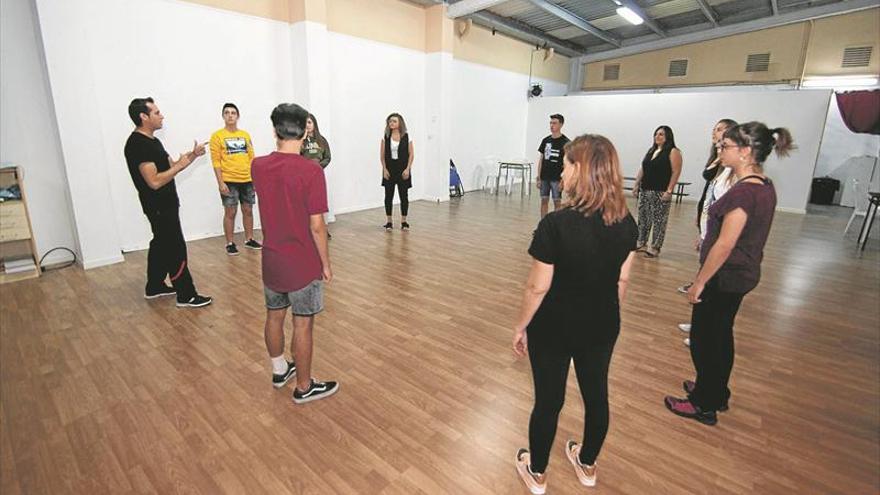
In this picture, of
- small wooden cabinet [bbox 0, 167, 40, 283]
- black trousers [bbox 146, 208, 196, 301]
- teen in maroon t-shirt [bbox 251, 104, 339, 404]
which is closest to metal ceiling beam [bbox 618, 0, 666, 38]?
teen in maroon t-shirt [bbox 251, 104, 339, 404]

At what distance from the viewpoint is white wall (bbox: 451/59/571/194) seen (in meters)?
9.30

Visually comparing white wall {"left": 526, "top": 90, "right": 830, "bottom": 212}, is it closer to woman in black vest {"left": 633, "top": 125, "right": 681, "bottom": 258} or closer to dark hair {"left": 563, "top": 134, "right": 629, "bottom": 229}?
woman in black vest {"left": 633, "top": 125, "right": 681, "bottom": 258}

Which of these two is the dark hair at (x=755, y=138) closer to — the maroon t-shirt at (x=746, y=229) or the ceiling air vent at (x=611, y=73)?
the maroon t-shirt at (x=746, y=229)

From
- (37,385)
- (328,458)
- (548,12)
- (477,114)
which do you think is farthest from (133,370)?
(548,12)

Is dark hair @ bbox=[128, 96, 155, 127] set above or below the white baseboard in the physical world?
above

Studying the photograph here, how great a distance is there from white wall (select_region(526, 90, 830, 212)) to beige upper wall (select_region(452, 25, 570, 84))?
1092mm

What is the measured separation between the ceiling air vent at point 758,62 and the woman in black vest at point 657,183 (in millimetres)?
7102

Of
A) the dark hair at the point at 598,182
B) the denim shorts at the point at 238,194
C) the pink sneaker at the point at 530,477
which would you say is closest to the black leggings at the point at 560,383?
the pink sneaker at the point at 530,477

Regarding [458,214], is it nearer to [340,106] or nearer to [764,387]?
[340,106]

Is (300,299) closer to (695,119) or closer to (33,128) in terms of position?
(33,128)

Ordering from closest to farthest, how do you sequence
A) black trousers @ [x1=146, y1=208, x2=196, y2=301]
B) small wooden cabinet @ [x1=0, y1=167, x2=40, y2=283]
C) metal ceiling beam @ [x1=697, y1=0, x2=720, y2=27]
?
black trousers @ [x1=146, y1=208, x2=196, y2=301]
small wooden cabinet @ [x1=0, y1=167, x2=40, y2=283]
metal ceiling beam @ [x1=697, y1=0, x2=720, y2=27]

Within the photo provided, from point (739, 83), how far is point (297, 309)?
11.7 metres

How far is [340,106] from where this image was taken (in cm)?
683

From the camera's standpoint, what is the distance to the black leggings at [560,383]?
1.45m
